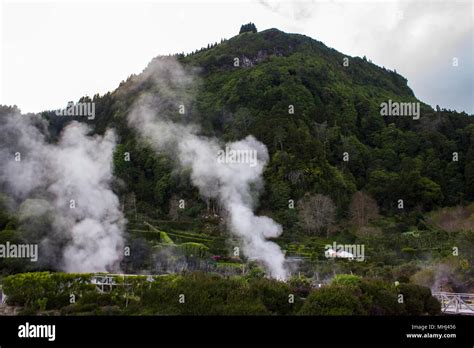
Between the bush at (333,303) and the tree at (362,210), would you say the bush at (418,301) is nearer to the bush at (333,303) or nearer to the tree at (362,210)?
the bush at (333,303)

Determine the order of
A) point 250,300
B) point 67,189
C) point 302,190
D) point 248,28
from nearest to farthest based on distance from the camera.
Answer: point 250,300 → point 67,189 → point 302,190 → point 248,28

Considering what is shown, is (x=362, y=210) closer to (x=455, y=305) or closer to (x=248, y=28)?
(x=455, y=305)

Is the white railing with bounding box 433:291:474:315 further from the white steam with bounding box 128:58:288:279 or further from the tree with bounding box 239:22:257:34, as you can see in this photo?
the tree with bounding box 239:22:257:34

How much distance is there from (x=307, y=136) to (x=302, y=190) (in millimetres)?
11760

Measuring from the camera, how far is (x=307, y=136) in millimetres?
66688

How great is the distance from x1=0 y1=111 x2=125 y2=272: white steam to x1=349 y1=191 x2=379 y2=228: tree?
24.4 meters

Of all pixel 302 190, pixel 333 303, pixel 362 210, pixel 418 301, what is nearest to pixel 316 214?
pixel 362 210

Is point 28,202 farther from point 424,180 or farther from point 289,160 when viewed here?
point 424,180

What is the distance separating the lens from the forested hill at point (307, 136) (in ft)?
197

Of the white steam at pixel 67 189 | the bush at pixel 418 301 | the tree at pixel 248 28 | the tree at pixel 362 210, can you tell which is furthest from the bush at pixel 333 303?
the tree at pixel 248 28

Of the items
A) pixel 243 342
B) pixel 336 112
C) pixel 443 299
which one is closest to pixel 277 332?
pixel 243 342

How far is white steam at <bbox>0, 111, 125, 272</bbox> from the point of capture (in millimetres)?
30828

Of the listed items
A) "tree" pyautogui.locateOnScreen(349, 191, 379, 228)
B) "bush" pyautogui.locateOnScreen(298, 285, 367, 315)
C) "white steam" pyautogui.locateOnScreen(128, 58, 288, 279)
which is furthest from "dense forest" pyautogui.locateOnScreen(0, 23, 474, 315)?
"white steam" pyautogui.locateOnScreen(128, 58, 288, 279)

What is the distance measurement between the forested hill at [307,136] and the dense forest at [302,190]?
221 millimetres
